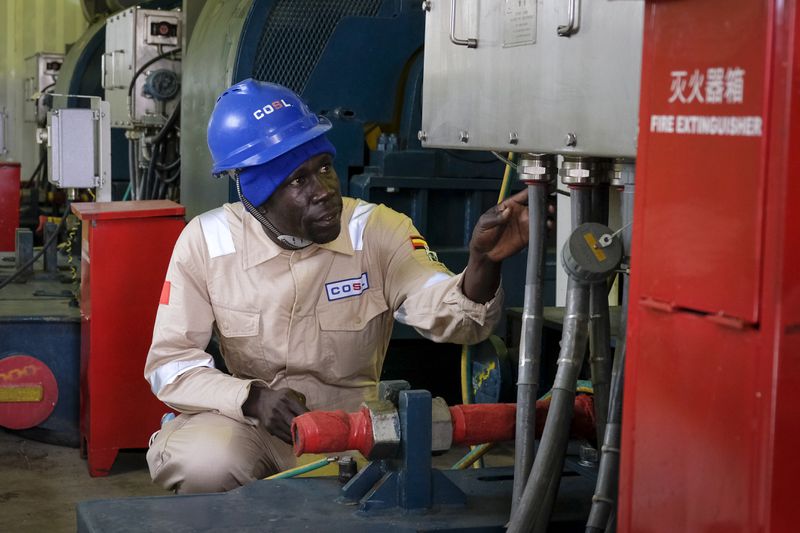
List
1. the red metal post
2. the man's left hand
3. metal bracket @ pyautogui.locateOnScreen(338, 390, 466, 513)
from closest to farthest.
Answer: the red metal post, metal bracket @ pyautogui.locateOnScreen(338, 390, 466, 513), the man's left hand

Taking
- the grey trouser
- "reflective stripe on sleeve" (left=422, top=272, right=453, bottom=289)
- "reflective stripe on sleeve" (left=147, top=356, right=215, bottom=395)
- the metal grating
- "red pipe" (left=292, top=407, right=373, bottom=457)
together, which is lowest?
the grey trouser

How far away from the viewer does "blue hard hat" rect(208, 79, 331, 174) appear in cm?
232

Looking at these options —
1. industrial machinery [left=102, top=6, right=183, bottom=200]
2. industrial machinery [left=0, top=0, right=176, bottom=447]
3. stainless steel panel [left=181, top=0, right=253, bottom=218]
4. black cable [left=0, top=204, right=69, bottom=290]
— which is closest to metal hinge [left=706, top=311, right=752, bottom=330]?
stainless steel panel [left=181, top=0, right=253, bottom=218]

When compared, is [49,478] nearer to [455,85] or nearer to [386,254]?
[386,254]

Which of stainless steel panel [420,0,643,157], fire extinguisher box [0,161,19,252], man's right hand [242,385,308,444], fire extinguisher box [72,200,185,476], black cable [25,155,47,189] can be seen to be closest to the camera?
stainless steel panel [420,0,643,157]

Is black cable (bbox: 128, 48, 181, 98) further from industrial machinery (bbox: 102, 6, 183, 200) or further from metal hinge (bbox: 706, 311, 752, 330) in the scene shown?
metal hinge (bbox: 706, 311, 752, 330)

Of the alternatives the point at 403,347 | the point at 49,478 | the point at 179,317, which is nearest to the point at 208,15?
the point at 403,347

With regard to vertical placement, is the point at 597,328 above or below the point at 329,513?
above

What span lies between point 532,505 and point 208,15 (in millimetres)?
3103

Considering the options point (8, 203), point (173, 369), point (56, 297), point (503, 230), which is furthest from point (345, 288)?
point (8, 203)

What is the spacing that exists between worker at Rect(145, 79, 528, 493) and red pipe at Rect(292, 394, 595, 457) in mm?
518

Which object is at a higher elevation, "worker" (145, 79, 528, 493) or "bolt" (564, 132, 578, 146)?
"bolt" (564, 132, 578, 146)

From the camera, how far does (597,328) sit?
4.96 feet

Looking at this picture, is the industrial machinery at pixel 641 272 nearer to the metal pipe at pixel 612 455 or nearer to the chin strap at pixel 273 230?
the metal pipe at pixel 612 455
